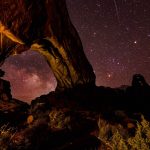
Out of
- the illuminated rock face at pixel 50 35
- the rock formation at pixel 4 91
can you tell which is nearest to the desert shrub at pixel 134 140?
the illuminated rock face at pixel 50 35

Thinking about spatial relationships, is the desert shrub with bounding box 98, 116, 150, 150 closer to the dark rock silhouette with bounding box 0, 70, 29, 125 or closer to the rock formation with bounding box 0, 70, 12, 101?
the dark rock silhouette with bounding box 0, 70, 29, 125

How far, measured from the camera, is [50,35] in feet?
34.3

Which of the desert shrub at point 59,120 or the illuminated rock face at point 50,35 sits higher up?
the illuminated rock face at point 50,35

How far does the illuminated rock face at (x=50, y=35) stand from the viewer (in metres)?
8.47

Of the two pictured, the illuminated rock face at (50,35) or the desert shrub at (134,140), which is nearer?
the desert shrub at (134,140)

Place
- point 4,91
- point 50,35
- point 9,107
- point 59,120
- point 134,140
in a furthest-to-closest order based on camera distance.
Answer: point 4,91 → point 50,35 → point 9,107 → point 59,120 → point 134,140

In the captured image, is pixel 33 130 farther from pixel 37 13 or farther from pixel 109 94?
pixel 109 94

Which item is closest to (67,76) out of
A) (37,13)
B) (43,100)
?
(43,100)

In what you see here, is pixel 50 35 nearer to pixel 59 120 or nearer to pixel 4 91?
pixel 4 91

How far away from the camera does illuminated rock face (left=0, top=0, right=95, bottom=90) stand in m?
8.47

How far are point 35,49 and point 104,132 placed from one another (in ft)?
18.6

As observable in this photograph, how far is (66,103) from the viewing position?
35.0 feet

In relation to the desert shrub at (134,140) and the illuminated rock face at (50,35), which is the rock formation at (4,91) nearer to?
the illuminated rock face at (50,35)

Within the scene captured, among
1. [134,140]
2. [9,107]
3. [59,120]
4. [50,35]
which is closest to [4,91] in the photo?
[9,107]
